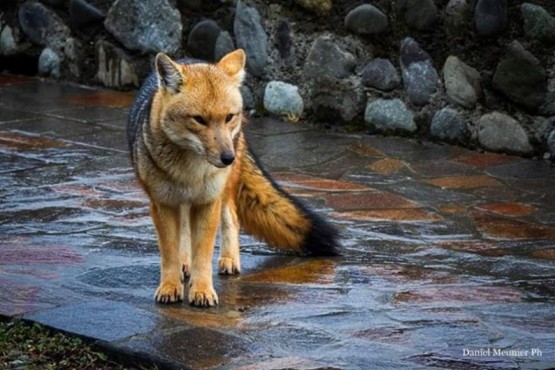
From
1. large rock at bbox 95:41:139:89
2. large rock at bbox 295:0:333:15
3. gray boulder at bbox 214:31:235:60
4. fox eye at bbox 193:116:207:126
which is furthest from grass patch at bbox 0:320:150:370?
large rock at bbox 95:41:139:89

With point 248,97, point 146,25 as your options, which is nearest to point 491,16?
point 248,97

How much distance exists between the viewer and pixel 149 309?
5.21 metres

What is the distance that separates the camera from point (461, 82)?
27.9ft

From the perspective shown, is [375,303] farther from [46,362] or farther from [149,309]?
[46,362]

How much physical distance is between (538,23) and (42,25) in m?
4.71

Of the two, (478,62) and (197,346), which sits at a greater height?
(478,62)

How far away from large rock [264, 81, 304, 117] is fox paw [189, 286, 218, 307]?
13.8 feet

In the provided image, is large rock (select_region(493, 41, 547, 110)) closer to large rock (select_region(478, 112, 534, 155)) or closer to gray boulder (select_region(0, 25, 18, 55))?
large rock (select_region(478, 112, 534, 155))

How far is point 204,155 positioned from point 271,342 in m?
0.91

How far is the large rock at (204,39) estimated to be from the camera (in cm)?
985

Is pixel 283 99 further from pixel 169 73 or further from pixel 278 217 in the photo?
pixel 169 73

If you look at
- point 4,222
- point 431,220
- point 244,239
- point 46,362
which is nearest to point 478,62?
point 431,220

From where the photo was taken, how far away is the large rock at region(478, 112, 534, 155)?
830 cm

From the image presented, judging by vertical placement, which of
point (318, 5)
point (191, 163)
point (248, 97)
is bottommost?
point (248, 97)
